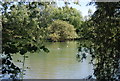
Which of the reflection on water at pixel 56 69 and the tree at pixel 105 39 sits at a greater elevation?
the tree at pixel 105 39

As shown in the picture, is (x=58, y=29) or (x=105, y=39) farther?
(x=58, y=29)

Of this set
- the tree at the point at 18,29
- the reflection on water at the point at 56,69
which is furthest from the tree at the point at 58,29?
the tree at the point at 18,29

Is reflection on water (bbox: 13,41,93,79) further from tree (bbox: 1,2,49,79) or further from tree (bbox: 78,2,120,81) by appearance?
tree (bbox: 1,2,49,79)

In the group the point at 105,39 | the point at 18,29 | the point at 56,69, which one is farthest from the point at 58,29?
the point at 56,69

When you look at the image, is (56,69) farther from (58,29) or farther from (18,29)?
(18,29)

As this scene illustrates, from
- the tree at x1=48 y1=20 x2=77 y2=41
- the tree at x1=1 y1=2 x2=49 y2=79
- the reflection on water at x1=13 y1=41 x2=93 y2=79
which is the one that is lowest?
the reflection on water at x1=13 y1=41 x2=93 y2=79

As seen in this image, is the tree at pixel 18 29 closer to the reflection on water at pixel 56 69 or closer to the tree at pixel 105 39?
the tree at pixel 105 39

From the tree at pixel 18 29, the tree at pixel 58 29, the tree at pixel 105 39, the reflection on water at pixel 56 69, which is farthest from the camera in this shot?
the reflection on water at pixel 56 69

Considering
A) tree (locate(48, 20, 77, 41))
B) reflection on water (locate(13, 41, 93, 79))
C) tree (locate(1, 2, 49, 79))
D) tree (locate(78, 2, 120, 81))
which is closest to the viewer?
tree (locate(1, 2, 49, 79))

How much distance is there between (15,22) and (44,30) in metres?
0.23

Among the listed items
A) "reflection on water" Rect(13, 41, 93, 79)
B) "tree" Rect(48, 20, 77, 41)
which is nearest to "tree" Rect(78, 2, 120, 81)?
"tree" Rect(48, 20, 77, 41)

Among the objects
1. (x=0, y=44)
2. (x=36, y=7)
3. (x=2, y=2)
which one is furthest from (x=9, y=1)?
(x=0, y=44)

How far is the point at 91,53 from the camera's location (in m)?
1.69

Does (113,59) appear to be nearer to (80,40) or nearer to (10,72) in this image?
(80,40)
